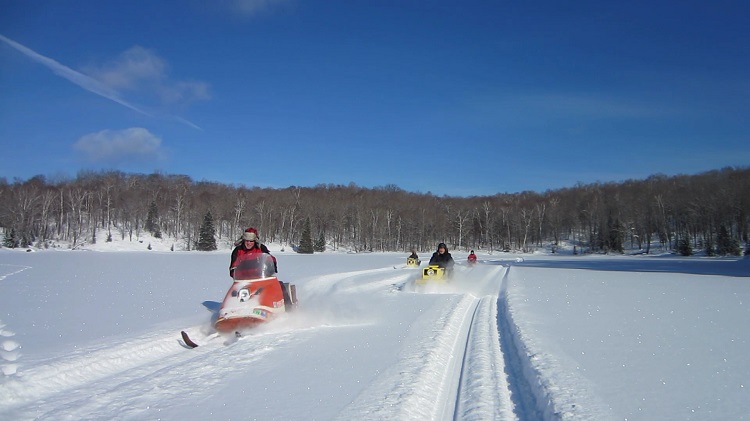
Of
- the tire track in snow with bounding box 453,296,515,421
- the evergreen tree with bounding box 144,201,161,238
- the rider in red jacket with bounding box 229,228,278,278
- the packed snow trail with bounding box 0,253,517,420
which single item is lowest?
the tire track in snow with bounding box 453,296,515,421

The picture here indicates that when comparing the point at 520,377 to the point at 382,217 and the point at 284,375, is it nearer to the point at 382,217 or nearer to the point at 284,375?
the point at 284,375

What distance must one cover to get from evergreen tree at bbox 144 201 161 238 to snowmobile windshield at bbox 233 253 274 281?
74.4m

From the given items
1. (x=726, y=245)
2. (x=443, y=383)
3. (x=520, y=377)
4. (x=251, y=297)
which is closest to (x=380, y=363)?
(x=443, y=383)

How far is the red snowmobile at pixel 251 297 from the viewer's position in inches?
323

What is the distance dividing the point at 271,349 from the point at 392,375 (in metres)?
2.21

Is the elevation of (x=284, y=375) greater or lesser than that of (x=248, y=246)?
lesser

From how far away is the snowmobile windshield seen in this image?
30.1 feet

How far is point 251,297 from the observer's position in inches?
339

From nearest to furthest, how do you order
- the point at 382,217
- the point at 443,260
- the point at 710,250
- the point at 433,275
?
the point at 433,275 < the point at 443,260 < the point at 710,250 < the point at 382,217

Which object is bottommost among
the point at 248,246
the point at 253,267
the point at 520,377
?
the point at 520,377

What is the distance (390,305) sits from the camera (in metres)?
12.5

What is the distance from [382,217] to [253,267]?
261ft

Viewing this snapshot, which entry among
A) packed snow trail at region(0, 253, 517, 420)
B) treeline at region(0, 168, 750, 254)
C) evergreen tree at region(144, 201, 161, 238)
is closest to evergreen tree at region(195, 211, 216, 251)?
treeline at region(0, 168, 750, 254)

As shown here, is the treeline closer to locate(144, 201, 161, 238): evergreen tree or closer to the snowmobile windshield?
locate(144, 201, 161, 238): evergreen tree
